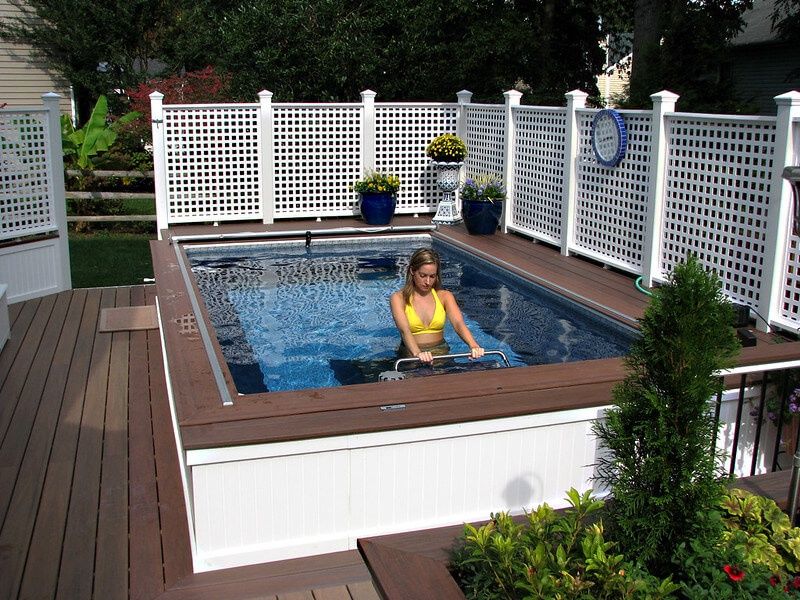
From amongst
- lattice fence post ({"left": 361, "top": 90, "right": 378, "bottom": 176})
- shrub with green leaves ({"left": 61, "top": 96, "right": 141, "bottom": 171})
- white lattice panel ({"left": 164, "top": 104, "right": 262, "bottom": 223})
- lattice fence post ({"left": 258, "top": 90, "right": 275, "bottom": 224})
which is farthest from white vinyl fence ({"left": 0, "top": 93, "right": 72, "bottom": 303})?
lattice fence post ({"left": 361, "top": 90, "right": 378, "bottom": 176})

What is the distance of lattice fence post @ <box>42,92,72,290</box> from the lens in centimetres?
839

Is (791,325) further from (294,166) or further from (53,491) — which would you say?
(294,166)

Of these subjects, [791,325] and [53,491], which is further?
[791,325]

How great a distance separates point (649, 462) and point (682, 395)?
221 mm

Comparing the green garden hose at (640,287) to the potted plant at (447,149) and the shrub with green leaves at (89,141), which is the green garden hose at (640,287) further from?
the shrub with green leaves at (89,141)

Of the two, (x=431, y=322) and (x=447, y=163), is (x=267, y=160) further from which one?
(x=431, y=322)

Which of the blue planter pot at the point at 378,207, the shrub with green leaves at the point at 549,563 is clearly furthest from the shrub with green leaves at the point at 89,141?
the shrub with green leaves at the point at 549,563

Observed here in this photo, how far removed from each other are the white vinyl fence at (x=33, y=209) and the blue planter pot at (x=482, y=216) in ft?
14.2

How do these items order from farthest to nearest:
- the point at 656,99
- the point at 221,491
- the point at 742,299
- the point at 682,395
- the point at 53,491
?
1. the point at 656,99
2. the point at 742,299
3. the point at 53,491
4. the point at 221,491
5. the point at 682,395

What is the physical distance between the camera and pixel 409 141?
444 inches

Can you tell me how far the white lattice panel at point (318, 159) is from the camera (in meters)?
10.8

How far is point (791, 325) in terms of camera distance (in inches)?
217

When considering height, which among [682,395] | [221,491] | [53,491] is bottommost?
[53,491]

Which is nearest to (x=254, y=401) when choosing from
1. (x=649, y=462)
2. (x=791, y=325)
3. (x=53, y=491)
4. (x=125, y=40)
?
(x=53, y=491)
